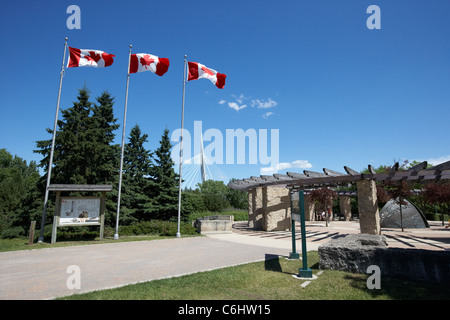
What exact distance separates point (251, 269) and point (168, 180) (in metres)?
19.3

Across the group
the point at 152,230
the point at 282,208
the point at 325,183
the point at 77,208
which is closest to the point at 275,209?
the point at 282,208

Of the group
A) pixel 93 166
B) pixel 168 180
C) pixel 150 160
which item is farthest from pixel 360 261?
pixel 150 160

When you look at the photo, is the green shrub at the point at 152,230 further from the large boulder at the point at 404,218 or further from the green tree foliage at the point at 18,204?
the large boulder at the point at 404,218

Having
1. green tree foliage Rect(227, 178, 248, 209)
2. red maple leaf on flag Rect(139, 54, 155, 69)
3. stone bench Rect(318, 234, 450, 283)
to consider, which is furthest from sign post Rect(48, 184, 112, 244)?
green tree foliage Rect(227, 178, 248, 209)

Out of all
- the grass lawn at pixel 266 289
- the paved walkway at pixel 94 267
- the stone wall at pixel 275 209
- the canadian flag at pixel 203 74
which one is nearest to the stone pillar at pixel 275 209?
the stone wall at pixel 275 209

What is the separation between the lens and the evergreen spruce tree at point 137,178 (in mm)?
22492

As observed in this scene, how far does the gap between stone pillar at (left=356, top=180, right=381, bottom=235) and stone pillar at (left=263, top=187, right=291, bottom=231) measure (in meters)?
5.00

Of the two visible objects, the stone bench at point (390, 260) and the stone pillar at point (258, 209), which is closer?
the stone bench at point (390, 260)

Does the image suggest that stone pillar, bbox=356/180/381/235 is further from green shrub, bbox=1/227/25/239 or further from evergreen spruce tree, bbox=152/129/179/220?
green shrub, bbox=1/227/25/239

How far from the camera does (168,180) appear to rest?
2411 cm

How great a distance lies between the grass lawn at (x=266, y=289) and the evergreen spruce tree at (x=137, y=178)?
56.3 feet

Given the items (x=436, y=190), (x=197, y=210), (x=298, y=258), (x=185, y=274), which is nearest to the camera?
(x=185, y=274)

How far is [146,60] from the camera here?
558 inches
